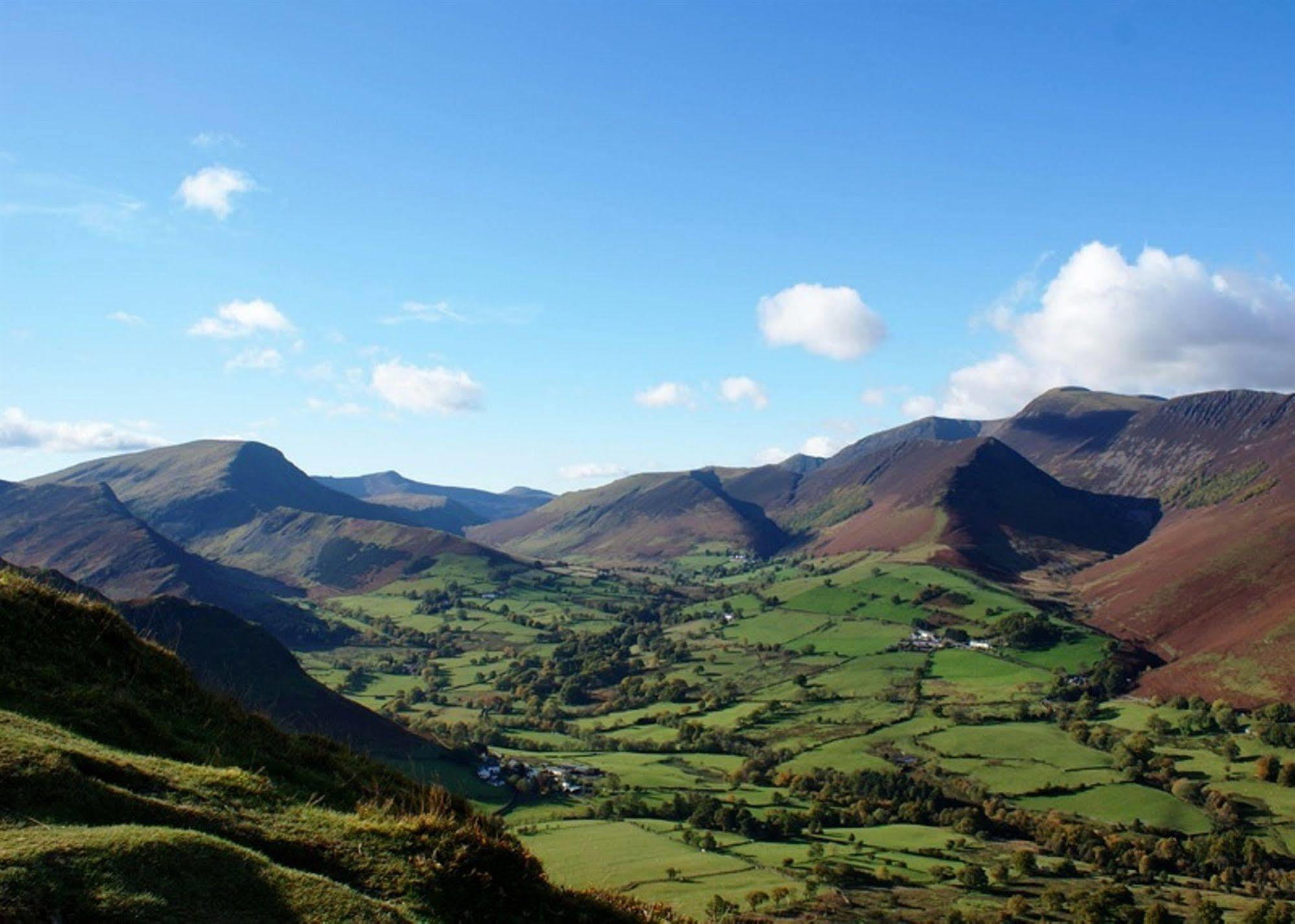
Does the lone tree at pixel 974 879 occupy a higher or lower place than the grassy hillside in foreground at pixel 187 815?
lower

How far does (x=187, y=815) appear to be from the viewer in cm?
1464

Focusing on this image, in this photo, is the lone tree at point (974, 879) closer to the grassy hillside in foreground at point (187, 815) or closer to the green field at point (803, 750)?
the green field at point (803, 750)

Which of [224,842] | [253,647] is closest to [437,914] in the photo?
[224,842]

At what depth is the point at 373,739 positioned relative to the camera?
10250cm

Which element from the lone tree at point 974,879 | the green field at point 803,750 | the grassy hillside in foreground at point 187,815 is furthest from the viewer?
the green field at point 803,750

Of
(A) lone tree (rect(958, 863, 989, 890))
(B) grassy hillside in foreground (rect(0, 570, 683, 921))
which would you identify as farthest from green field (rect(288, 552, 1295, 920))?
(B) grassy hillside in foreground (rect(0, 570, 683, 921))

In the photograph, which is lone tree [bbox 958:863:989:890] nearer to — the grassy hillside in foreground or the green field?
the green field

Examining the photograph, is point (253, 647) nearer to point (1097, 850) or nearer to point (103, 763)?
point (1097, 850)

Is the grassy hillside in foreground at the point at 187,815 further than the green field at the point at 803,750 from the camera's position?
No

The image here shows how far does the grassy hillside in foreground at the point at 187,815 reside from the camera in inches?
472

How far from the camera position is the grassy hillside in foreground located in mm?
11977

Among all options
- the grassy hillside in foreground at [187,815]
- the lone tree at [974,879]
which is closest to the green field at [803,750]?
the lone tree at [974,879]

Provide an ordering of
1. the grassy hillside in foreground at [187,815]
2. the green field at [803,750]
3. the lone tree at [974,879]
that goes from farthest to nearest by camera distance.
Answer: the green field at [803,750] → the lone tree at [974,879] → the grassy hillside in foreground at [187,815]

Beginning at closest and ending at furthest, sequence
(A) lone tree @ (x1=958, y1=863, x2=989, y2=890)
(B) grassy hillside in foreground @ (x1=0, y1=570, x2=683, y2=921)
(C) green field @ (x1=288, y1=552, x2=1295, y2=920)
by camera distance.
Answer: (B) grassy hillside in foreground @ (x1=0, y1=570, x2=683, y2=921)
(A) lone tree @ (x1=958, y1=863, x2=989, y2=890)
(C) green field @ (x1=288, y1=552, x2=1295, y2=920)
